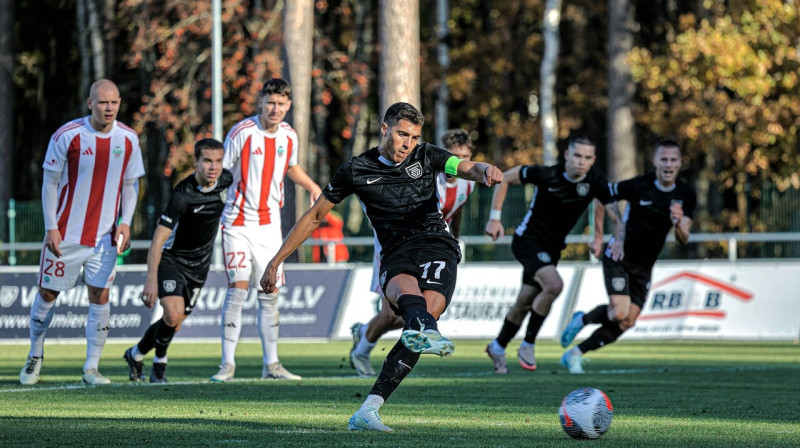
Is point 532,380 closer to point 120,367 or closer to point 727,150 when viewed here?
point 120,367

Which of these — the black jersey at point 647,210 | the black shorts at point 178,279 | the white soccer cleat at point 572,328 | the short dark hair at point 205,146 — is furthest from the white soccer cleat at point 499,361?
the short dark hair at point 205,146

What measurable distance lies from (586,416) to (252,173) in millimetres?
5078

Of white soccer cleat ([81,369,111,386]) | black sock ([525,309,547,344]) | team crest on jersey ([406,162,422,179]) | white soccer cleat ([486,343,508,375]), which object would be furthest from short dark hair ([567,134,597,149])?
white soccer cleat ([81,369,111,386])

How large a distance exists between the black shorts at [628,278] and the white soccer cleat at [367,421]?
6.16 m

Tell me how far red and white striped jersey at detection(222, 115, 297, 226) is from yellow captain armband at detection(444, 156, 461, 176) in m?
3.71

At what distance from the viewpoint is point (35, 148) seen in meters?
40.4

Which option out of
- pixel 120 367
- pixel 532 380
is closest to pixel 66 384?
pixel 120 367

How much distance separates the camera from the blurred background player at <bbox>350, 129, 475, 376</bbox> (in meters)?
11.6

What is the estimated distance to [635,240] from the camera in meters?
13.4

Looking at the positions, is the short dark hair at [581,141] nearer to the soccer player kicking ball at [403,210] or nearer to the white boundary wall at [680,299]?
the soccer player kicking ball at [403,210]

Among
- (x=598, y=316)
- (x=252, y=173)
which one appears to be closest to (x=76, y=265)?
(x=252, y=173)

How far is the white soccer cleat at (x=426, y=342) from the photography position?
705 cm

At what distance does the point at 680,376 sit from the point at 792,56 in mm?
16373

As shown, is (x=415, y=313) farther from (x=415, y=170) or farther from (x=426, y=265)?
(x=415, y=170)
